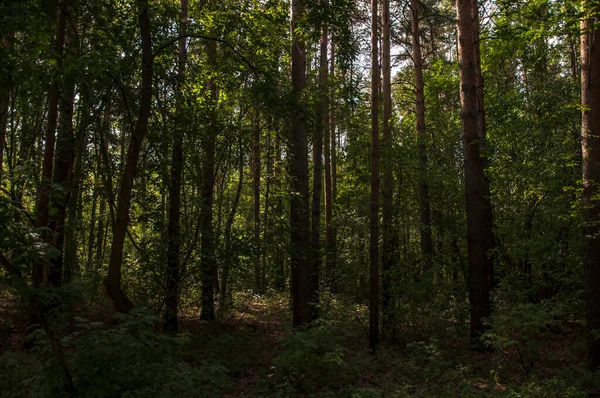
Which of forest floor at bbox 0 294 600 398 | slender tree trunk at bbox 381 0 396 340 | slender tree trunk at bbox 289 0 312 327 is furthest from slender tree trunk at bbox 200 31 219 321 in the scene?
slender tree trunk at bbox 381 0 396 340

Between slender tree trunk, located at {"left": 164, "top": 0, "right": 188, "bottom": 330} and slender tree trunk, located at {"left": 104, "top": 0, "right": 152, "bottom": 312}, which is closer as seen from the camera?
slender tree trunk, located at {"left": 104, "top": 0, "right": 152, "bottom": 312}

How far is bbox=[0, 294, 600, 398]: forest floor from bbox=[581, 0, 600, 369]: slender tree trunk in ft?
2.76

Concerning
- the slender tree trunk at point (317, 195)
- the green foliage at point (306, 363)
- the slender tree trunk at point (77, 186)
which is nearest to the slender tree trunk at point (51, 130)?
the slender tree trunk at point (77, 186)

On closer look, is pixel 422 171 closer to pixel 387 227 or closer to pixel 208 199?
pixel 387 227

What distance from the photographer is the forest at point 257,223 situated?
6.14 m

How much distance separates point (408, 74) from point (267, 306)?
1394cm

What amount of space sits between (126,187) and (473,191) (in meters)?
6.88

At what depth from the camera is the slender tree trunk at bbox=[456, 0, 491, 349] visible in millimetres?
9273

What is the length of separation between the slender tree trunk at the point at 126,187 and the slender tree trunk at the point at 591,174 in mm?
7122

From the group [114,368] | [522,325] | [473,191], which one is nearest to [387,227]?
[473,191]

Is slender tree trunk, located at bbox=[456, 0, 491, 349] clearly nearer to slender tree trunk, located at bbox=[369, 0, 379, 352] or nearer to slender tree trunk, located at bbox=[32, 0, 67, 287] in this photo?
slender tree trunk, located at bbox=[369, 0, 379, 352]

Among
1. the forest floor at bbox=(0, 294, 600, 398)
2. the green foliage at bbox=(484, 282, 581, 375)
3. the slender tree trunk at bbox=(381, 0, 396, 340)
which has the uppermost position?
the slender tree trunk at bbox=(381, 0, 396, 340)

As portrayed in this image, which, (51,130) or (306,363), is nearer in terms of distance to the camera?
(306,363)

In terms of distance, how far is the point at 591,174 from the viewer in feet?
24.1
